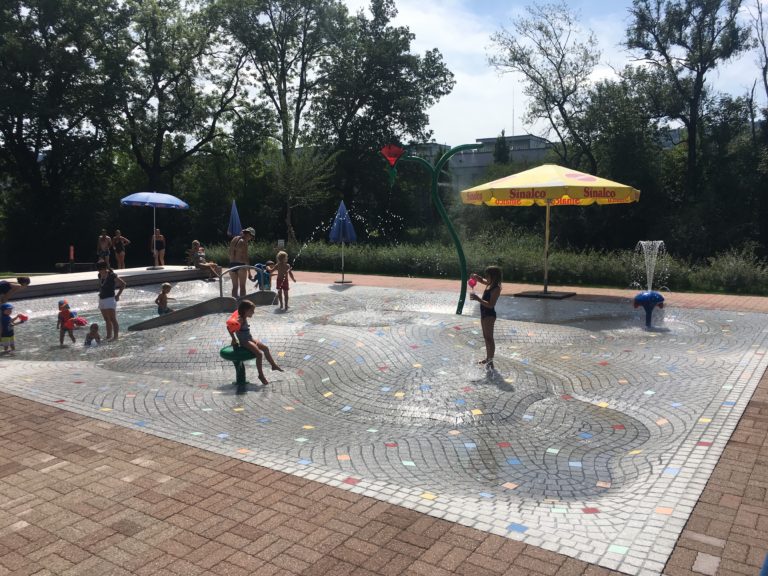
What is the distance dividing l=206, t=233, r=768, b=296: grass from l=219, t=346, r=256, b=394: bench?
48.9 feet

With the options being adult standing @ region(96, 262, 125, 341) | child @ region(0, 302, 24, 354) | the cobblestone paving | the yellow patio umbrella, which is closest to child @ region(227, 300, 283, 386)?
the cobblestone paving

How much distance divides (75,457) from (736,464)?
237 inches

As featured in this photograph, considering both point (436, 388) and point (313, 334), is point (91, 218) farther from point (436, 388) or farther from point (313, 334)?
point (436, 388)

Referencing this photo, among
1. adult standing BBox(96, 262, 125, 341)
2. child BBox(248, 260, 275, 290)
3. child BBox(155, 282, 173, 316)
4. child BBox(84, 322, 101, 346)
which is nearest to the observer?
child BBox(84, 322, 101, 346)

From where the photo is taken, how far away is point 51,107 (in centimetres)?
3291

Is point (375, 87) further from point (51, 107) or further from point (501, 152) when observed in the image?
point (51, 107)

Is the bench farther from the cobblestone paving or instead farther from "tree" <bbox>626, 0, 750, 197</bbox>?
"tree" <bbox>626, 0, 750, 197</bbox>

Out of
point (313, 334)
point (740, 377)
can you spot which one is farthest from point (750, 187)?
point (313, 334)

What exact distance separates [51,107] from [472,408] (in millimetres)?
33976

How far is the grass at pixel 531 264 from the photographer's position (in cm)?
1889

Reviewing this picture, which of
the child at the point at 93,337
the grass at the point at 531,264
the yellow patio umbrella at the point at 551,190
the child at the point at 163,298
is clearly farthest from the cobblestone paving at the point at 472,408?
the grass at the point at 531,264

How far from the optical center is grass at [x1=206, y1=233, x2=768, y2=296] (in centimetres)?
1889

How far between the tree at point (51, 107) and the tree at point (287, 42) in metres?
7.56

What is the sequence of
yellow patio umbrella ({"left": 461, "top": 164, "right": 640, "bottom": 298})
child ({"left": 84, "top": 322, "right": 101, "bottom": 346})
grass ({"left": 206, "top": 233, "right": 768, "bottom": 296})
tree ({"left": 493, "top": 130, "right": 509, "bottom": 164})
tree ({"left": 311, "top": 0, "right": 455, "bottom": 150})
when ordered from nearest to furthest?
child ({"left": 84, "top": 322, "right": 101, "bottom": 346}) < yellow patio umbrella ({"left": 461, "top": 164, "right": 640, "bottom": 298}) < grass ({"left": 206, "top": 233, "right": 768, "bottom": 296}) < tree ({"left": 311, "top": 0, "right": 455, "bottom": 150}) < tree ({"left": 493, "top": 130, "right": 509, "bottom": 164})
